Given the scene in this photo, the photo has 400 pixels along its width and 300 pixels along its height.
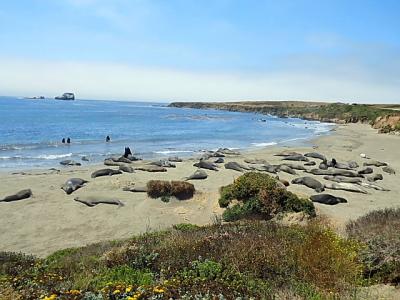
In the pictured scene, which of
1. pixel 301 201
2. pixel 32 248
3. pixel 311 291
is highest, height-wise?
pixel 311 291

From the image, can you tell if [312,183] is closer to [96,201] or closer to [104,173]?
[96,201]

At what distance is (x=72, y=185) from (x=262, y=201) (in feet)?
29.9

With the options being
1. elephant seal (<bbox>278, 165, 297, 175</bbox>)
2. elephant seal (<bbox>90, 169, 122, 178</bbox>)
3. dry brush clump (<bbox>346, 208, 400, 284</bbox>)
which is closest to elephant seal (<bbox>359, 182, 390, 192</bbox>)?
elephant seal (<bbox>278, 165, 297, 175</bbox>)

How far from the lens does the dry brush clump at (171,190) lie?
16.8 m

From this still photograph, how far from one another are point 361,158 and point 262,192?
20.1 m

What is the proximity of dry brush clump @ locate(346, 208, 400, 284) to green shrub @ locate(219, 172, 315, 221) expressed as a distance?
12.1ft

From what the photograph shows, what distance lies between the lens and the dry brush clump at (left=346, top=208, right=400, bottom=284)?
23.3ft

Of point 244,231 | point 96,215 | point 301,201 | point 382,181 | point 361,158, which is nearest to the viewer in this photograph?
point 244,231

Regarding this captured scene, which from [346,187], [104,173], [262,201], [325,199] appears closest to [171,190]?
[262,201]

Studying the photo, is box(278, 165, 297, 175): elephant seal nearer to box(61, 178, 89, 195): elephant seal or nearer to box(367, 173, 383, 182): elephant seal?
box(367, 173, 383, 182): elephant seal

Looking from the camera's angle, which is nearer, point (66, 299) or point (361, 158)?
point (66, 299)

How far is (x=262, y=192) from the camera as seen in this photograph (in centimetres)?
1427

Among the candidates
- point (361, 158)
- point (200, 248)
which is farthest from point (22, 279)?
point (361, 158)

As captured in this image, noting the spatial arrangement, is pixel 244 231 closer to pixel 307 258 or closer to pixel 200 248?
pixel 200 248
